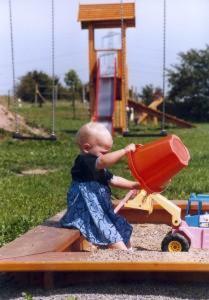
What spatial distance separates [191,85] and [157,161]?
2962cm

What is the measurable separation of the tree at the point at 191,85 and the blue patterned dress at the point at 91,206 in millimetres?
27614

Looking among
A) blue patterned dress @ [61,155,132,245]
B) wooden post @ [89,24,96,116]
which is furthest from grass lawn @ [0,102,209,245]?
wooden post @ [89,24,96,116]

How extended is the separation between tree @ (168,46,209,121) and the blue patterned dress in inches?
1087

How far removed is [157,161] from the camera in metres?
3.78

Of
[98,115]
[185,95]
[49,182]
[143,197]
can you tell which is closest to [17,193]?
[49,182]

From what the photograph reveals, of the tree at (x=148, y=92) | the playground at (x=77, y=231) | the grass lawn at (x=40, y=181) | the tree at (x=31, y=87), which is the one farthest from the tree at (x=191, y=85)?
the playground at (x=77, y=231)

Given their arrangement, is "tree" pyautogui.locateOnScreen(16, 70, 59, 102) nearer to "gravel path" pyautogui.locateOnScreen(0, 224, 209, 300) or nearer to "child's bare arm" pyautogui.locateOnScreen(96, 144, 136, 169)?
"child's bare arm" pyautogui.locateOnScreen(96, 144, 136, 169)

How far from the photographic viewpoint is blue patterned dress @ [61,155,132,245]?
12.5 feet

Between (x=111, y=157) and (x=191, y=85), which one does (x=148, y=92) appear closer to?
(x=191, y=85)

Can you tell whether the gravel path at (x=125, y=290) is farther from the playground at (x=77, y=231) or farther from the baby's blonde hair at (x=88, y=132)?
the baby's blonde hair at (x=88, y=132)

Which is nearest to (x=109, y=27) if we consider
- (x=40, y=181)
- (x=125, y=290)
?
(x=40, y=181)

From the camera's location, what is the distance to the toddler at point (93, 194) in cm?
381

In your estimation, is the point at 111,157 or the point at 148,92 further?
the point at 148,92

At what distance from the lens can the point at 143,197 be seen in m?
4.23
